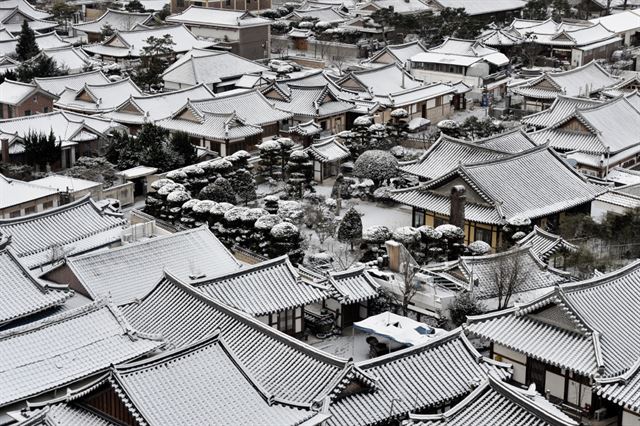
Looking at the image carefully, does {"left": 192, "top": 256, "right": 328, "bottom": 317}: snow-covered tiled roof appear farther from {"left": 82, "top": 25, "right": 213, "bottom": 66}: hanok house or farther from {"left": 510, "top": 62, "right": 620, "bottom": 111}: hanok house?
{"left": 82, "top": 25, "right": 213, "bottom": 66}: hanok house

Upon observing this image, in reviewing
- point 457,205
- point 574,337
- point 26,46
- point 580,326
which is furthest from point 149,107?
point 580,326

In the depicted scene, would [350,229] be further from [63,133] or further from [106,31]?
[106,31]

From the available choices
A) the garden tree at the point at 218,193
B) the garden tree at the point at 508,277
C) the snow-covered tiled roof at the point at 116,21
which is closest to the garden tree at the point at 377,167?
the garden tree at the point at 218,193

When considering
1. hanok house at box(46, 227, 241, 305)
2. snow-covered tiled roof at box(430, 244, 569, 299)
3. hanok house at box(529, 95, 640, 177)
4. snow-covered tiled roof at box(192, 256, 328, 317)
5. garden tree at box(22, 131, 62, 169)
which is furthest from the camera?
garden tree at box(22, 131, 62, 169)

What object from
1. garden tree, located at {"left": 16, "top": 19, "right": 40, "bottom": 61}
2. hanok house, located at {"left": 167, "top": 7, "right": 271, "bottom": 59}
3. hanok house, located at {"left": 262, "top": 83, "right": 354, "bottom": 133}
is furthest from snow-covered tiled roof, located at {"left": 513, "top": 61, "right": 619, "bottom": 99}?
garden tree, located at {"left": 16, "top": 19, "right": 40, "bottom": 61}

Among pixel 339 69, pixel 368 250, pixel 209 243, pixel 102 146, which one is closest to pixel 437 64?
pixel 339 69

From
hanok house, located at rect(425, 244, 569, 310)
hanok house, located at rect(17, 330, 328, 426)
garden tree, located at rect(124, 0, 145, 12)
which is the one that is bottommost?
garden tree, located at rect(124, 0, 145, 12)
